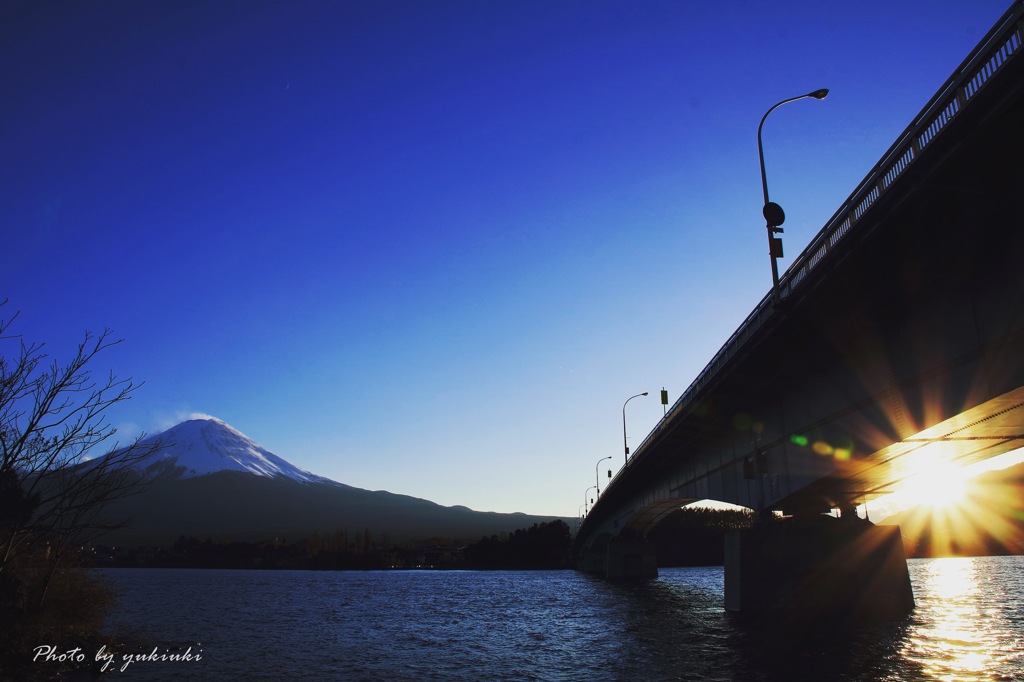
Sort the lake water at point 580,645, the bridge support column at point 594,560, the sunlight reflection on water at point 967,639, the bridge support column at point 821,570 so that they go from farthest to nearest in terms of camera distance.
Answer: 1. the bridge support column at point 594,560
2. the bridge support column at point 821,570
3. the lake water at point 580,645
4. the sunlight reflection on water at point 967,639

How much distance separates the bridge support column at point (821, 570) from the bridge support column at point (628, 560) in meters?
63.6

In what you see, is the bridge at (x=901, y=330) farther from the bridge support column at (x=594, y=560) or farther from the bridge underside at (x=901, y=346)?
the bridge support column at (x=594, y=560)

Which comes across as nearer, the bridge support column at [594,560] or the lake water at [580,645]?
the lake water at [580,645]

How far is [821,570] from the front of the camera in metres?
35.8

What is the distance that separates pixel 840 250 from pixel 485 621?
37.2m

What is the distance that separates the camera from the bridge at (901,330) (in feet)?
48.2

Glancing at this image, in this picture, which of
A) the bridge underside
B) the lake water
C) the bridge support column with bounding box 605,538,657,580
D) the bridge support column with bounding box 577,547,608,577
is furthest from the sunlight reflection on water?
the bridge support column with bounding box 577,547,608,577

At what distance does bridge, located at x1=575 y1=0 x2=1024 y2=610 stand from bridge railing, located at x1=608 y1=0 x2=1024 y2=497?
0.14ft

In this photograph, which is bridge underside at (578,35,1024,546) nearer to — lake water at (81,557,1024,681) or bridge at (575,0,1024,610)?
bridge at (575,0,1024,610)

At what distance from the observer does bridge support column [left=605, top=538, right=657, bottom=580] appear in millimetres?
98688

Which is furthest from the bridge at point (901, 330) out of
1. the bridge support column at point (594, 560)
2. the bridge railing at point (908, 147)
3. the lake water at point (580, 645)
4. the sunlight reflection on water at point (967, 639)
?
the bridge support column at point (594, 560)

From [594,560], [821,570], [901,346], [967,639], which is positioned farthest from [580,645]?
[594,560]

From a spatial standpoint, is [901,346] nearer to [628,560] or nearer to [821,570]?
[821,570]

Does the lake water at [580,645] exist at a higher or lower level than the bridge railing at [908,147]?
lower
